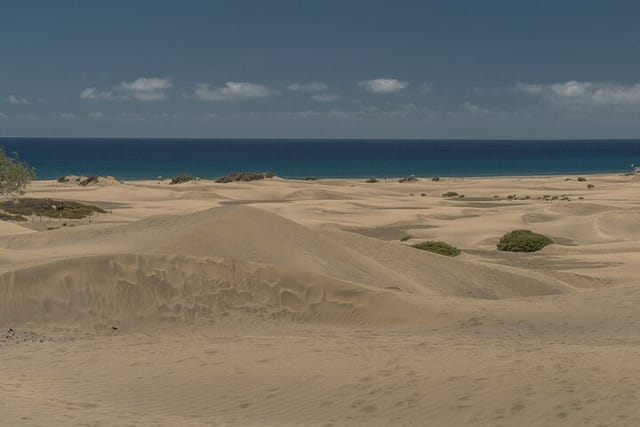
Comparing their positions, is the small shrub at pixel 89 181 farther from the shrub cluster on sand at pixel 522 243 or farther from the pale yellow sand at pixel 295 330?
the shrub cluster on sand at pixel 522 243

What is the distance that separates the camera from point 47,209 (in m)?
45.6

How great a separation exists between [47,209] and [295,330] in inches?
1329

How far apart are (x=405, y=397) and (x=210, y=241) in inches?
446

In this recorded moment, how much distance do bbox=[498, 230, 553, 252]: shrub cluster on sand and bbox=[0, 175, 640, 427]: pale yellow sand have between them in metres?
1.19

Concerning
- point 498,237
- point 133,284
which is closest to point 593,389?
point 133,284

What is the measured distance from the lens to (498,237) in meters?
37.2

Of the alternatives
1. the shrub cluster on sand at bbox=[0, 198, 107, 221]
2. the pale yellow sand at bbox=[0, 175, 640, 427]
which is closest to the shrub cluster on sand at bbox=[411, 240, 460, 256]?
the pale yellow sand at bbox=[0, 175, 640, 427]

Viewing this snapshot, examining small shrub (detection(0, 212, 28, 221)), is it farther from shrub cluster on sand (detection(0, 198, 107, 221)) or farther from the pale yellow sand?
the pale yellow sand

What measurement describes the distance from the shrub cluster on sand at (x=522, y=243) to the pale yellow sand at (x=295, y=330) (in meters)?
1.19

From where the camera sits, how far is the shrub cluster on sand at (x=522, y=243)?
3362 cm

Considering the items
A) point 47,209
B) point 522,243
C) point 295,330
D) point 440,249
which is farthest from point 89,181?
point 295,330

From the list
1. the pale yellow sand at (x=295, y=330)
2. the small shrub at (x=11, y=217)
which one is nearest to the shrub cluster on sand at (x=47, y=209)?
the small shrub at (x=11, y=217)

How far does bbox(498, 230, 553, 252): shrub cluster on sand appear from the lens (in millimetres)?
33625

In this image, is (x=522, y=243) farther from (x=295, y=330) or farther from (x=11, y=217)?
(x=11, y=217)
